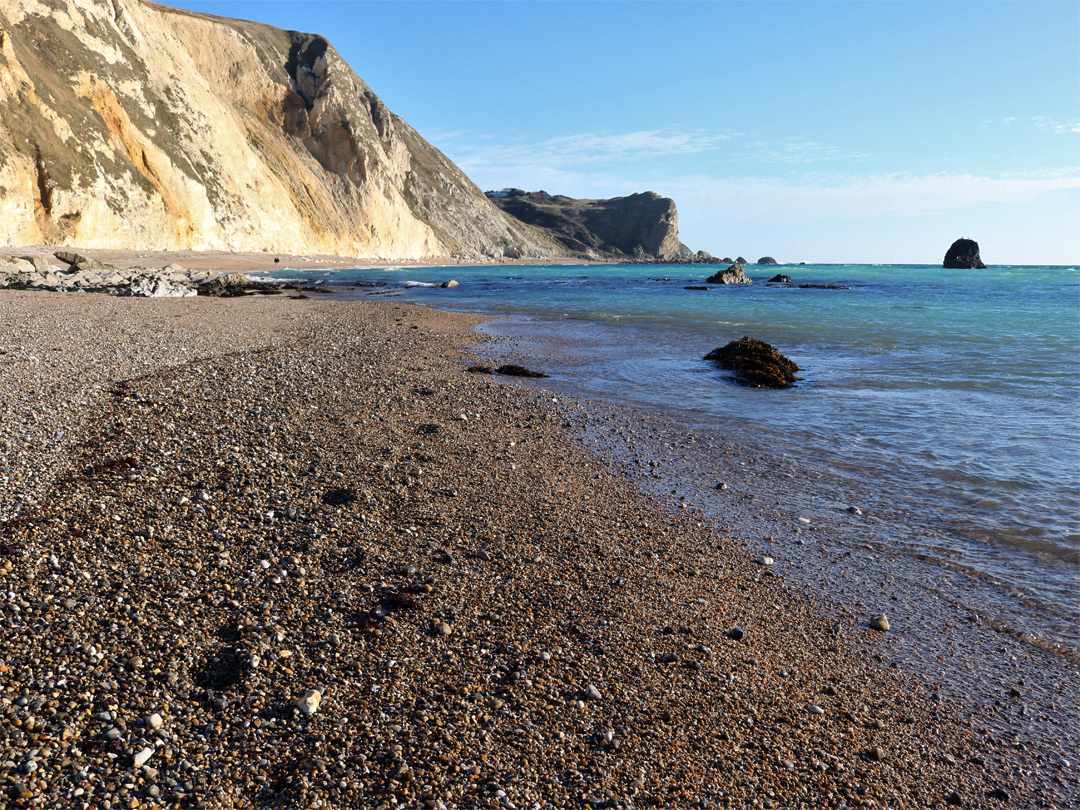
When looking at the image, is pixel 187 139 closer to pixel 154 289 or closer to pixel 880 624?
pixel 154 289

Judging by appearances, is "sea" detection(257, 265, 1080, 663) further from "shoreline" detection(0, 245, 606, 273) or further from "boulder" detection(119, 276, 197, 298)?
"shoreline" detection(0, 245, 606, 273)

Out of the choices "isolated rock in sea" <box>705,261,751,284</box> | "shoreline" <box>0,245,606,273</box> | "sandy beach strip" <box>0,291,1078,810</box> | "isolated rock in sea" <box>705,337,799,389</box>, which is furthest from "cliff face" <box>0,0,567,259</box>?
"isolated rock in sea" <box>705,261,751,284</box>

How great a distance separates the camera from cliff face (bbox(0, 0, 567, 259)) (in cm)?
4200

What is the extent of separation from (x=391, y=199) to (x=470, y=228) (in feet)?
125

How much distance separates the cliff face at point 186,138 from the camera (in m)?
42.0

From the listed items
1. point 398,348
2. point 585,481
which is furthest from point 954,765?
point 398,348

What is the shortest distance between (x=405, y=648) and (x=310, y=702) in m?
0.80

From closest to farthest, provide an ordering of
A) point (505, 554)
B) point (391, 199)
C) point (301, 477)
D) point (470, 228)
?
point (505, 554) < point (301, 477) < point (391, 199) < point (470, 228)

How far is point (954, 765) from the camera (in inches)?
152

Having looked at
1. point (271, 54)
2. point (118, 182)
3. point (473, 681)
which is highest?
point (271, 54)

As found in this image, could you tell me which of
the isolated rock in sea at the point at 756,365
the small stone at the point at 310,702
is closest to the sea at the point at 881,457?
the isolated rock in sea at the point at 756,365

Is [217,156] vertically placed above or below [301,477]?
above

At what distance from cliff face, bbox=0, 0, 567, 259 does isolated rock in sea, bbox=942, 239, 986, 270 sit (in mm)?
113844

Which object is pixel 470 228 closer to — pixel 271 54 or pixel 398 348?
pixel 271 54
